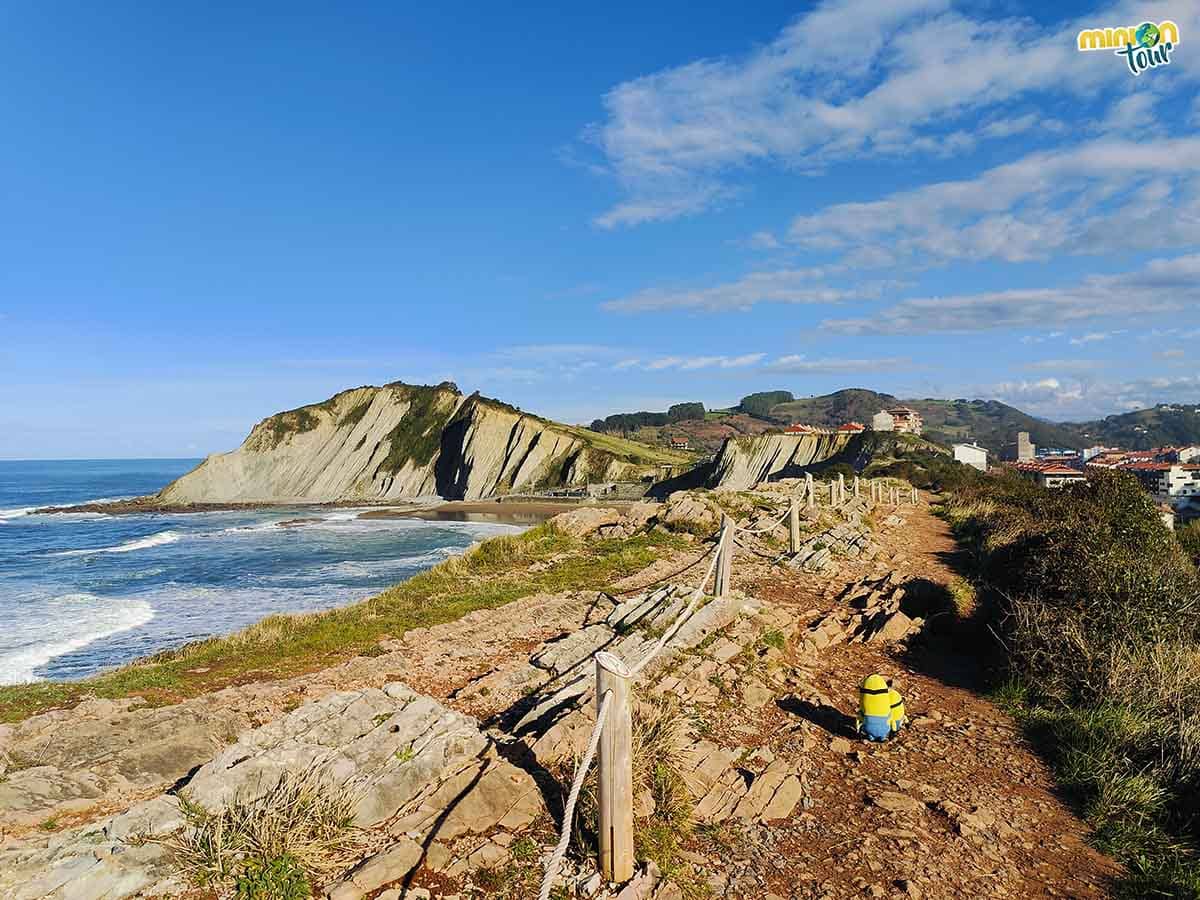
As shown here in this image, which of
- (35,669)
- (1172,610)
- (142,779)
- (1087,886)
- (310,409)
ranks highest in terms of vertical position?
(310,409)

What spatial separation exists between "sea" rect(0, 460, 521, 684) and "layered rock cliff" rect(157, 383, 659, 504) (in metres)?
21.1

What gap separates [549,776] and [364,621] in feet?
24.2

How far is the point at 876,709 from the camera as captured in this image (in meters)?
7.20

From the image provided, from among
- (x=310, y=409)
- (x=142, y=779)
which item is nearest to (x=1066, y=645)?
(x=142, y=779)

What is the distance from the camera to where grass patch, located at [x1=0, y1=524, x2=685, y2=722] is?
30.1 feet

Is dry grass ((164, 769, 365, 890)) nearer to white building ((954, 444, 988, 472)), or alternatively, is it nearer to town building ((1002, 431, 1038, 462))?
white building ((954, 444, 988, 472))

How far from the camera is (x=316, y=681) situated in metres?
8.84

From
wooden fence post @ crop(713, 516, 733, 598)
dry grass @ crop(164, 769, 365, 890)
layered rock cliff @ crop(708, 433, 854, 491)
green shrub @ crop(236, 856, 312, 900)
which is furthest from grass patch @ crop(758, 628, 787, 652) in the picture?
layered rock cliff @ crop(708, 433, 854, 491)

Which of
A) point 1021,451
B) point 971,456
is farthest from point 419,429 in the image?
point 1021,451

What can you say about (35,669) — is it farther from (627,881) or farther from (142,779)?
(627,881)

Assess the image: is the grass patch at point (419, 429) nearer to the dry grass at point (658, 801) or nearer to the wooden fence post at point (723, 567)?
the wooden fence post at point (723, 567)

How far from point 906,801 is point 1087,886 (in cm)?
135

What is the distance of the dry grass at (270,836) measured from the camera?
4.65 metres

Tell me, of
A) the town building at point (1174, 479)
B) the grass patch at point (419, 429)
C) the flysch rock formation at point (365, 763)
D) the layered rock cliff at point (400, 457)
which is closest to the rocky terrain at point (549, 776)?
the flysch rock formation at point (365, 763)
